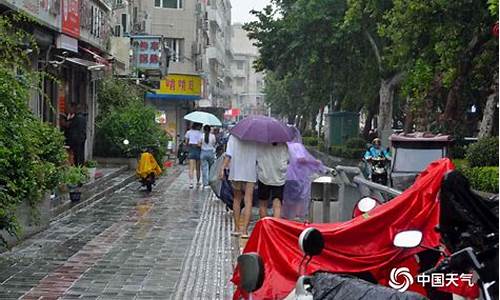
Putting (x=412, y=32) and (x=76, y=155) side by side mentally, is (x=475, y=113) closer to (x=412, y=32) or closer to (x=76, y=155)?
(x=412, y=32)

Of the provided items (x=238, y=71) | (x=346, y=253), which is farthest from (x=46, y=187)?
(x=238, y=71)

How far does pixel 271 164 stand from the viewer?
11891 mm

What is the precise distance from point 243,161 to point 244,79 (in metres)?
123

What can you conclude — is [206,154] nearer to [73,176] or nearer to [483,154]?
[483,154]

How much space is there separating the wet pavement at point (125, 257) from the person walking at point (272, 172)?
0.87m

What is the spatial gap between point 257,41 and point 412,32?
707 inches

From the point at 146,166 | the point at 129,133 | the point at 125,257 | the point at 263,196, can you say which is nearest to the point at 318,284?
the point at 125,257

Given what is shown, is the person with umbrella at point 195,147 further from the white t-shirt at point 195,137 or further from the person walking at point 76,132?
the person walking at point 76,132

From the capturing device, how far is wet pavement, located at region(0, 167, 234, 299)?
836 centimetres

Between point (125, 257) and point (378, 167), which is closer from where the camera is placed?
point (125, 257)

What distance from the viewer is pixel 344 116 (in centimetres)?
4528

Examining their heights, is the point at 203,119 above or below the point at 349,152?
above

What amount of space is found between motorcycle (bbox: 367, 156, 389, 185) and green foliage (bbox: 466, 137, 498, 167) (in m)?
3.35

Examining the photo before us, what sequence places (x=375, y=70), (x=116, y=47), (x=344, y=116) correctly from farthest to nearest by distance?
(x=344, y=116)
(x=375, y=70)
(x=116, y=47)
